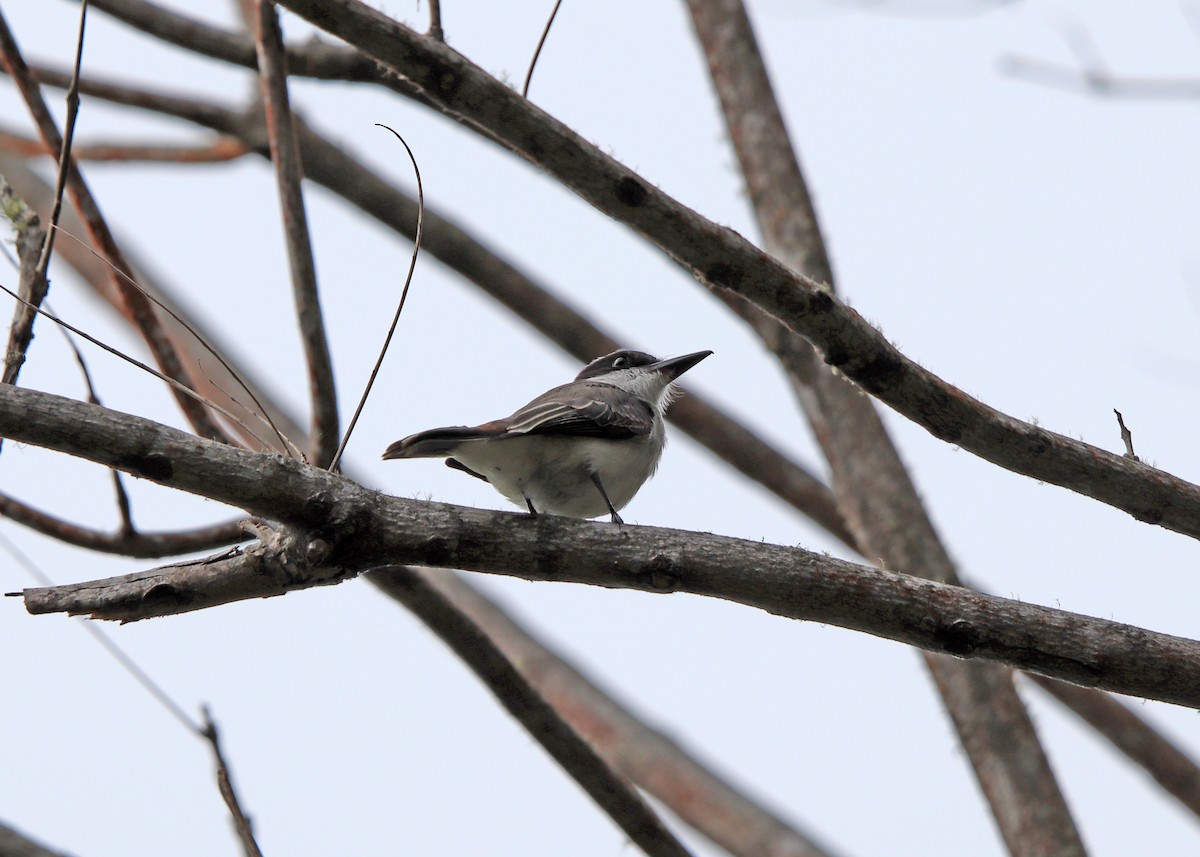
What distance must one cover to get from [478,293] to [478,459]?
356cm

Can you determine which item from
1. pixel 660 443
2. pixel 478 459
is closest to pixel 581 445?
pixel 478 459

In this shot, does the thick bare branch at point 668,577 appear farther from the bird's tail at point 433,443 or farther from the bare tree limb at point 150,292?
the bare tree limb at point 150,292

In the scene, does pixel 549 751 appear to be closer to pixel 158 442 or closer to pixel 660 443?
pixel 660 443

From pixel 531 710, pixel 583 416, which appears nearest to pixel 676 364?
pixel 583 416

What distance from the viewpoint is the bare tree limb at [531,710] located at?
5062 mm


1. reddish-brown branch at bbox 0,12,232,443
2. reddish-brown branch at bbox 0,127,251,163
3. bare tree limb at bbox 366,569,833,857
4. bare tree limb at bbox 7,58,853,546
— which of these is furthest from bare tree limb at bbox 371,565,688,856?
reddish-brown branch at bbox 0,127,251,163

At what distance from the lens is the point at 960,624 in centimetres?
381

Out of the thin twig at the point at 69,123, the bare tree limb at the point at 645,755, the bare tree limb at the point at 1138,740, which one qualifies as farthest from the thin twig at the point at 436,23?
the bare tree limb at the point at 1138,740

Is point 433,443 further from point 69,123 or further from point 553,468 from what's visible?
point 69,123

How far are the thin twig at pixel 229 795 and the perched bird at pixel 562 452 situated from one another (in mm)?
1397

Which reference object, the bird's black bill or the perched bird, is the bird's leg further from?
the bird's black bill

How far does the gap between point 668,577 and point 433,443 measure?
1.36m

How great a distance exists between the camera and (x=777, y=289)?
4.05m

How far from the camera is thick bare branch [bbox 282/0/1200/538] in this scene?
3.81 m
